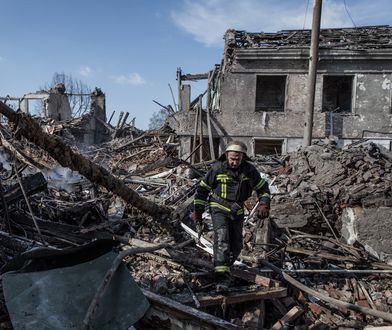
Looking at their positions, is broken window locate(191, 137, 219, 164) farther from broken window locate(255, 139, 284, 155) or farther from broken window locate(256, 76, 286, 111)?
broken window locate(256, 76, 286, 111)

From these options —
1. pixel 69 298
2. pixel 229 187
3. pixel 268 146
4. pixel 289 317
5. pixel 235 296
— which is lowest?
pixel 289 317

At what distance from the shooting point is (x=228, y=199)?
16.0 ft

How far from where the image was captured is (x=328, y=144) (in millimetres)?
10211

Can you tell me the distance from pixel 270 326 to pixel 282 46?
13.0m

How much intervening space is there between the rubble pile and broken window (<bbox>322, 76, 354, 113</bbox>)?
8767mm

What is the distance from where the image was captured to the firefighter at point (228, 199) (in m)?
4.71

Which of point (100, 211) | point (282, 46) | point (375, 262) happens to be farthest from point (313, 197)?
point (282, 46)

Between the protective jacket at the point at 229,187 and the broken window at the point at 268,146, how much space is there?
11103 millimetres

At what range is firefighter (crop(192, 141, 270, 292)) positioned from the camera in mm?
4715

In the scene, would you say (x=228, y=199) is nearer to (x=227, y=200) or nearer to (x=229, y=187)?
(x=227, y=200)

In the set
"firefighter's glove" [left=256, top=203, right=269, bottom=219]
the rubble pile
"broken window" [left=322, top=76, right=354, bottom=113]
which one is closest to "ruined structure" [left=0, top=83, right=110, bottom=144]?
the rubble pile

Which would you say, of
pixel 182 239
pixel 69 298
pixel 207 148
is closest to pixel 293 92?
pixel 207 148

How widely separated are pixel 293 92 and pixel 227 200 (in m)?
11.8

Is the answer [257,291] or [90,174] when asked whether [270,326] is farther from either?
[90,174]
